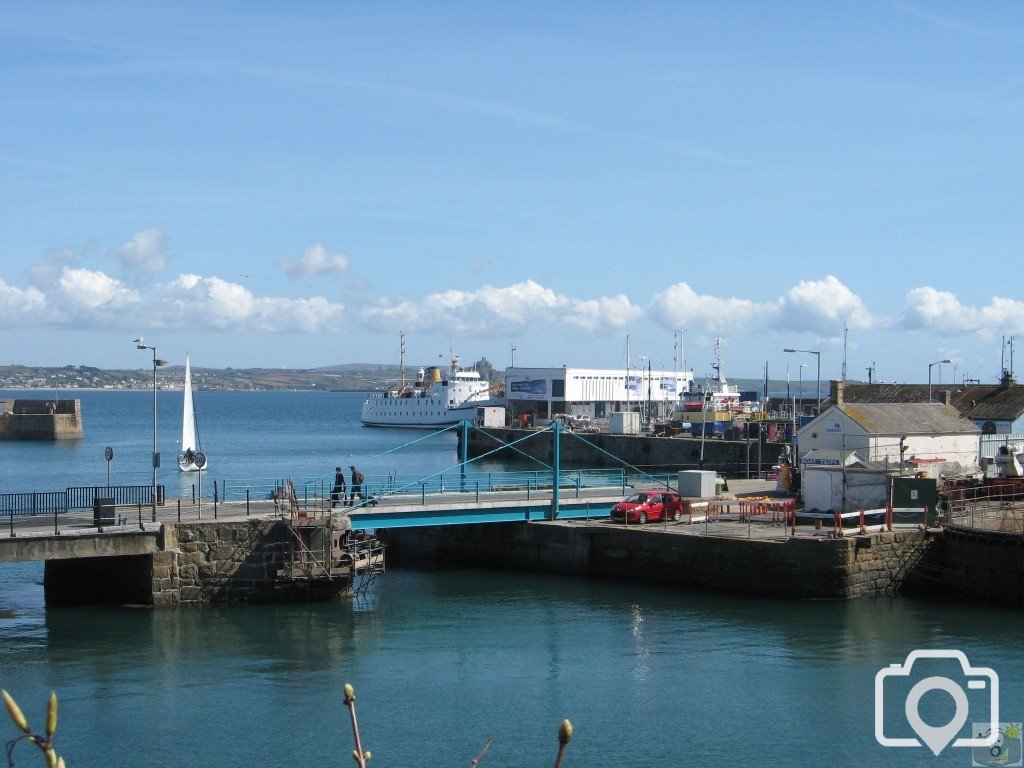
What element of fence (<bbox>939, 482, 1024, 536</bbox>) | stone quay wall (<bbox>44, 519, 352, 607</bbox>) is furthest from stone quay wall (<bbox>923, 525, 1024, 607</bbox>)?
stone quay wall (<bbox>44, 519, 352, 607</bbox>)

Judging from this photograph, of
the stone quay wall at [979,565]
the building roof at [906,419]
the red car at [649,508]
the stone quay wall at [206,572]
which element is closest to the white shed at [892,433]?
the building roof at [906,419]

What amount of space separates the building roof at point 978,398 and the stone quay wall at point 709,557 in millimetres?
28026

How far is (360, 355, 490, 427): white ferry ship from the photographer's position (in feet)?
460

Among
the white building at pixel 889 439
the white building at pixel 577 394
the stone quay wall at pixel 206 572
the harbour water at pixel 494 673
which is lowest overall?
the harbour water at pixel 494 673

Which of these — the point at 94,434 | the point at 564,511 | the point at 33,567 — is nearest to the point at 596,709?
the point at 564,511

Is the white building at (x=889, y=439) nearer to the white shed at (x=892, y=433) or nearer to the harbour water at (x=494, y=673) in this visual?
the white shed at (x=892, y=433)

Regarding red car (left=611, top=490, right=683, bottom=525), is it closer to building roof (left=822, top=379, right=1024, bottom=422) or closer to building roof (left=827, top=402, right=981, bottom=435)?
building roof (left=827, top=402, right=981, bottom=435)

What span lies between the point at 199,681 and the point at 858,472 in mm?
22713

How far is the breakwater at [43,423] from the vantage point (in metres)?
126

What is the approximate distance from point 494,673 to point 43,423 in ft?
364

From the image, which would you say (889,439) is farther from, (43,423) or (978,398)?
(43,423)

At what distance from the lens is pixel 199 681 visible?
25453 millimetres

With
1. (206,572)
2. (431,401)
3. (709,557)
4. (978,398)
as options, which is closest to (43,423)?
(431,401)

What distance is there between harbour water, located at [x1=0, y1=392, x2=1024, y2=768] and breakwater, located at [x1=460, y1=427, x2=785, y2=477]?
37299 millimetres
